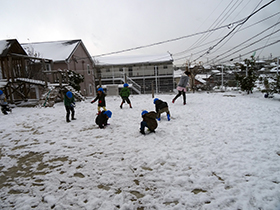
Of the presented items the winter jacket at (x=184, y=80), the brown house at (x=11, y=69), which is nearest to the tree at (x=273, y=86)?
the winter jacket at (x=184, y=80)

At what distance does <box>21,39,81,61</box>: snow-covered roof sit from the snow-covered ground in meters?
17.1

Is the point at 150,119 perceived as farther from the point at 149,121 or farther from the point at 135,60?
the point at 135,60

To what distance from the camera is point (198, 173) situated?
2973 millimetres

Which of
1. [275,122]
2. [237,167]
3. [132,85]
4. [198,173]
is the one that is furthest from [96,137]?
[132,85]

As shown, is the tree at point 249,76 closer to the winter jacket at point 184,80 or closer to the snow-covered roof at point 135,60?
the winter jacket at point 184,80

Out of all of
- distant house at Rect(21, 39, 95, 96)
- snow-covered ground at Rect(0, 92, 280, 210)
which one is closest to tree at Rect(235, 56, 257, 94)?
snow-covered ground at Rect(0, 92, 280, 210)

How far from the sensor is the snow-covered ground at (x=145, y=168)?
238cm

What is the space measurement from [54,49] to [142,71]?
13509mm

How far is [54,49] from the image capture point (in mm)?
21875

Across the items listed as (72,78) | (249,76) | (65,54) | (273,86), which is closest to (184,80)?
(273,86)

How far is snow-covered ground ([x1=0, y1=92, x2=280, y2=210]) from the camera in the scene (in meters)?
2.38

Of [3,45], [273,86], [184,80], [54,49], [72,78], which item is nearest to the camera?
[184,80]

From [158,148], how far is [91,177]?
1.72 m

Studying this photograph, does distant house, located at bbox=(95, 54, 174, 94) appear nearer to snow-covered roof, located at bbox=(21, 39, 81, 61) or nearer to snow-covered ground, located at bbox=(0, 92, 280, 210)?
snow-covered roof, located at bbox=(21, 39, 81, 61)
